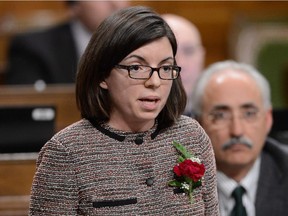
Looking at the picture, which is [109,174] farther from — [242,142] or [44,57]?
[44,57]

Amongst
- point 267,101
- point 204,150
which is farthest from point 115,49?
point 267,101

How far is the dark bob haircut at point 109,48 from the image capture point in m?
1.43

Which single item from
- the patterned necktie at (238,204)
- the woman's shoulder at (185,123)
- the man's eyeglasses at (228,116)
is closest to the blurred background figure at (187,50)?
the man's eyeglasses at (228,116)

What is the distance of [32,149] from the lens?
2.61 m

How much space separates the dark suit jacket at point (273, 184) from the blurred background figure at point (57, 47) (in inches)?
51.0

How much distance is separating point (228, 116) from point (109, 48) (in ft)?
3.26

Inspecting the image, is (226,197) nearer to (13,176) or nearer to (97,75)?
(13,176)

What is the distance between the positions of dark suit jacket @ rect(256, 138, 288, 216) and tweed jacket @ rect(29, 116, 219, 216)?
790 millimetres

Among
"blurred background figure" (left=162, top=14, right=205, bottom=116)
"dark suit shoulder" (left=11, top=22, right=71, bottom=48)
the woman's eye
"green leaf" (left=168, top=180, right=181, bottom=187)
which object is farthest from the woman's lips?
"dark suit shoulder" (left=11, top=22, right=71, bottom=48)

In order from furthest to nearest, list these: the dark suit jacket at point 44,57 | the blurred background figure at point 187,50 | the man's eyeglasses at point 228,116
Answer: the dark suit jacket at point 44,57
the blurred background figure at point 187,50
the man's eyeglasses at point 228,116

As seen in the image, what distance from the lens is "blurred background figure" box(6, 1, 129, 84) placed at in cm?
355

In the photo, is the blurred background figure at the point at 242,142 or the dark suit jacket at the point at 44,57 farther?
the dark suit jacket at the point at 44,57

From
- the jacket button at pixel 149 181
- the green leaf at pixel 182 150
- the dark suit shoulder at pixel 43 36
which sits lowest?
the jacket button at pixel 149 181

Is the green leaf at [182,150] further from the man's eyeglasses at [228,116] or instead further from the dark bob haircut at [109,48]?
the man's eyeglasses at [228,116]
